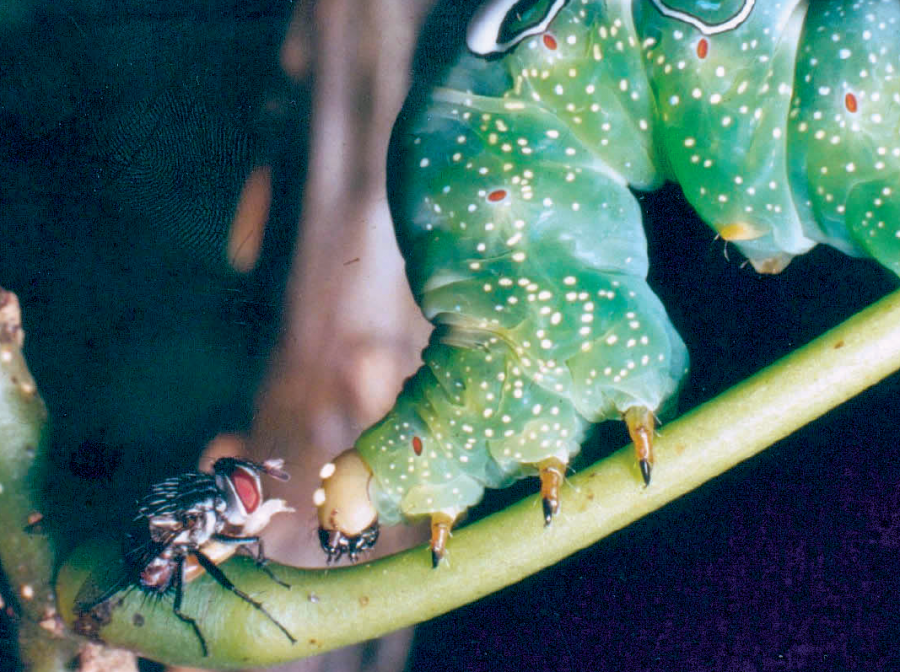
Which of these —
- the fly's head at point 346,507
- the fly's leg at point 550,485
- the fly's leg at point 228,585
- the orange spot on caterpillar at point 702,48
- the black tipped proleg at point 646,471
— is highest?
the orange spot on caterpillar at point 702,48

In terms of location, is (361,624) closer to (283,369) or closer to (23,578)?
(23,578)

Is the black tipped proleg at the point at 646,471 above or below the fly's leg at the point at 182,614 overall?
above

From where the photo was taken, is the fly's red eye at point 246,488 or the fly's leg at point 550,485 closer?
the fly's leg at point 550,485

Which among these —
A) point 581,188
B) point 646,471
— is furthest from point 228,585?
point 581,188

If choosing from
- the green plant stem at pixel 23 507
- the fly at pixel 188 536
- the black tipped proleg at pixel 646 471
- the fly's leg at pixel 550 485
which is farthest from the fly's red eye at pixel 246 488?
the black tipped proleg at pixel 646 471

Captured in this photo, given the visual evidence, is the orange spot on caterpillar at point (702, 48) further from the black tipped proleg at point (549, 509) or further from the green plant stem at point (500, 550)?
the black tipped proleg at point (549, 509)

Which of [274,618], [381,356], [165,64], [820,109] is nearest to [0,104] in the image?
[165,64]
